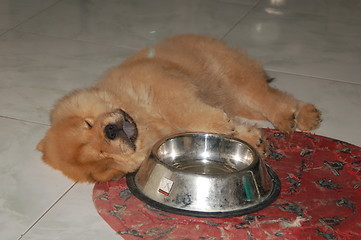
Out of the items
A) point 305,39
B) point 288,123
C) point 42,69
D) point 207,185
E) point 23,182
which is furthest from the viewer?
point 305,39

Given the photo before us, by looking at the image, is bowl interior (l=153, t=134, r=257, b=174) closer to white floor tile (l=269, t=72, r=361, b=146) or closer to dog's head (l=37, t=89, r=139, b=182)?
dog's head (l=37, t=89, r=139, b=182)

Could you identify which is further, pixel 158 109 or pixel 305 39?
pixel 305 39

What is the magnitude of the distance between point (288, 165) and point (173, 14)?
2.35 meters

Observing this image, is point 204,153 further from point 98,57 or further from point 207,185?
point 98,57

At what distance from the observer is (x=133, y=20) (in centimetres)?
441

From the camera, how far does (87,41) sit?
3994 mm

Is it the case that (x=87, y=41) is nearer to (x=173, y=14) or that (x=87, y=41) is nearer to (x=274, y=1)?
(x=173, y=14)

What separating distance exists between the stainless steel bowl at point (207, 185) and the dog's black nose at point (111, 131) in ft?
0.54

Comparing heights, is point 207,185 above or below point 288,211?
above

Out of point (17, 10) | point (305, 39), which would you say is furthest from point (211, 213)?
point (17, 10)

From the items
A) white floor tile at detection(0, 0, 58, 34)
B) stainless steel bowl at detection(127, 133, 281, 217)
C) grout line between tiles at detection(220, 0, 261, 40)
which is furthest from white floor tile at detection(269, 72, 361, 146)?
white floor tile at detection(0, 0, 58, 34)

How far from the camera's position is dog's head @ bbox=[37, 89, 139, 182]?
2.27 meters

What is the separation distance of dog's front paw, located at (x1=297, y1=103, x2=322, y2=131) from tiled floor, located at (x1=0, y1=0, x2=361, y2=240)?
1.8 inches

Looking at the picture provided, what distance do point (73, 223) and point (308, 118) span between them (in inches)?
50.5
